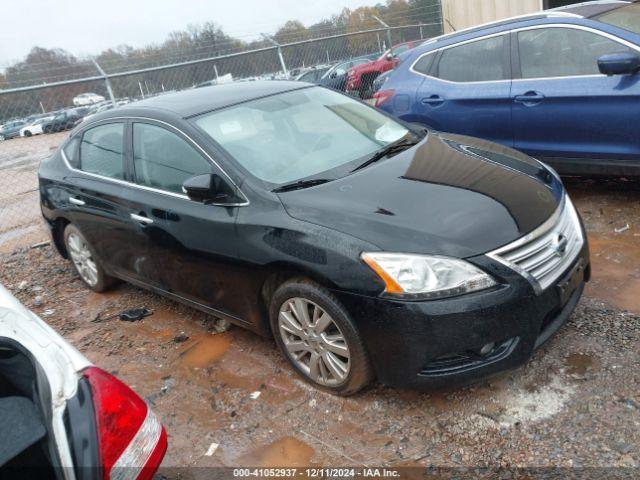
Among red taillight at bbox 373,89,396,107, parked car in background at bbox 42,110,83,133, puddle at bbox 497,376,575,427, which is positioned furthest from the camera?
parked car in background at bbox 42,110,83,133

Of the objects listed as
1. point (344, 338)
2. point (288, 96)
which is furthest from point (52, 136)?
point (344, 338)

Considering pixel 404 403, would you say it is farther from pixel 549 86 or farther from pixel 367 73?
pixel 367 73

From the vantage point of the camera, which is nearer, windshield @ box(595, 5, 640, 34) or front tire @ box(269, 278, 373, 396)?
front tire @ box(269, 278, 373, 396)

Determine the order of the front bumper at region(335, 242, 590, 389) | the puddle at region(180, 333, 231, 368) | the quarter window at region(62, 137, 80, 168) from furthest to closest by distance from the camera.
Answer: the quarter window at region(62, 137, 80, 168) → the puddle at region(180, 333, 231, 368) → the front bumper at region(335, 242, 590, 389)

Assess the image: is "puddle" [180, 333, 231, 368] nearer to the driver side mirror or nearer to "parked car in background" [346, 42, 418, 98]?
the driver side mirror

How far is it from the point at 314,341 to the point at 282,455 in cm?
58

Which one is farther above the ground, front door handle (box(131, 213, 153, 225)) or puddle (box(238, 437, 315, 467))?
front door handle (box(131, 213, 153, 225))

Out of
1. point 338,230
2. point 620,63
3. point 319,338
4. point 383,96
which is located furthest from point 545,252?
point 383,96

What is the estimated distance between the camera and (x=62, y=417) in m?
1.67

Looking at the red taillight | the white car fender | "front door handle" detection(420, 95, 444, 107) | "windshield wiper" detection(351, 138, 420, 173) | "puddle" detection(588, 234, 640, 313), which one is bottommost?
"puddle" detection(588, 234, 640, 313)

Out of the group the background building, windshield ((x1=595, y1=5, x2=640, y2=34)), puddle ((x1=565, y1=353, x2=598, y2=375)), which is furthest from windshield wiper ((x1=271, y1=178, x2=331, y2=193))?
the background building

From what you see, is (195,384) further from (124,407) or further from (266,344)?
(124,407)

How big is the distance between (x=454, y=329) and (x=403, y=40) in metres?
15.6

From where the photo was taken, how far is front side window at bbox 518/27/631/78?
4.38m
